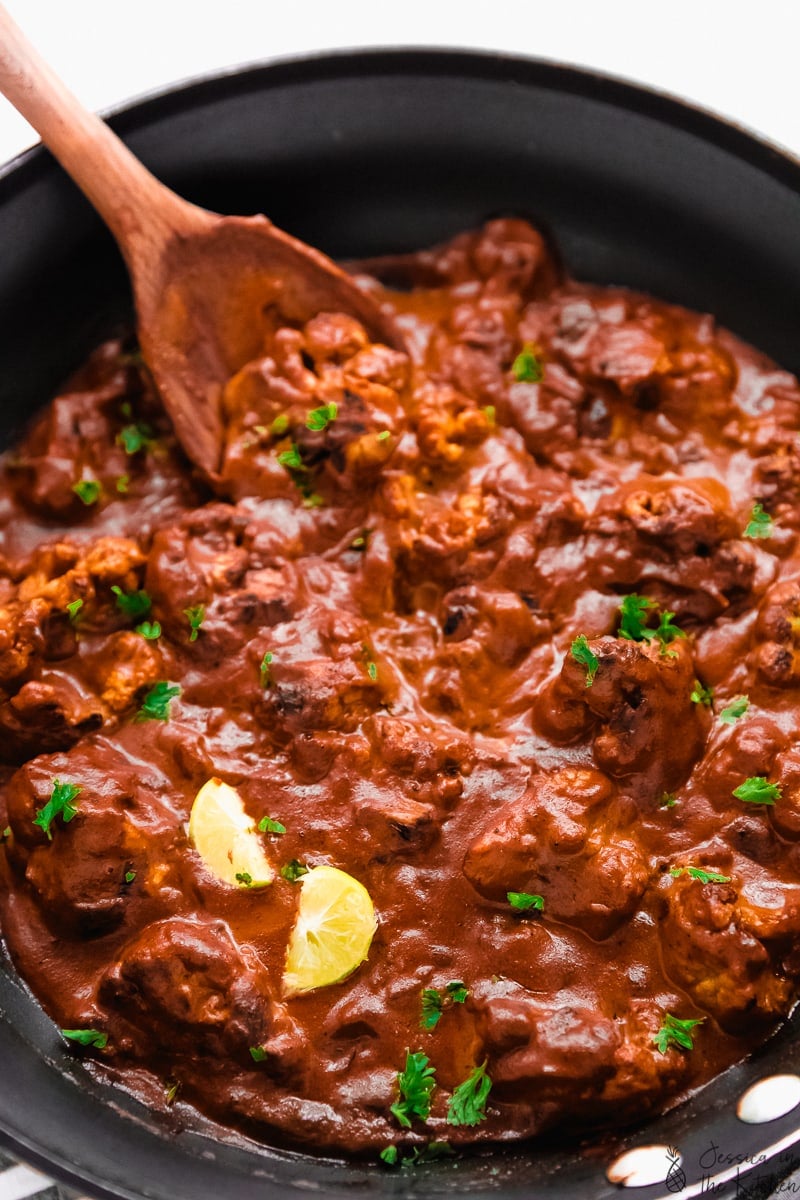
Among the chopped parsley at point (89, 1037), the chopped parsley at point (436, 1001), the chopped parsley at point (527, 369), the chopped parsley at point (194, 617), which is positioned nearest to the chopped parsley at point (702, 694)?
the chopped parsley at point (436, 1001)

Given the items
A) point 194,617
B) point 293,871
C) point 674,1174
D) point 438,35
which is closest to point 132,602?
point 194,617

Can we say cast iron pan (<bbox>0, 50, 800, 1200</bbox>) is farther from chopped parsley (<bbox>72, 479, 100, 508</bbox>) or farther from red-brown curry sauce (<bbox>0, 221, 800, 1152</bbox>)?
chopped parsley (<bbox>72, 479, 100, 508</bbox>)

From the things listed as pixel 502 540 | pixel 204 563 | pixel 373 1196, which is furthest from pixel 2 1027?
pixel 502 540

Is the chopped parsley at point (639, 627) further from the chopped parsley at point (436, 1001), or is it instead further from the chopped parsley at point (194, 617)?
the chopped parsley at point (194, 617)

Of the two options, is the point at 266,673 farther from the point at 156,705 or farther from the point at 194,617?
the point at 156,705

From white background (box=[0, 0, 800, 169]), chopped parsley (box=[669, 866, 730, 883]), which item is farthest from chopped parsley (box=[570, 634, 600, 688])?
white background (box=[0, 0, 800, 169])
